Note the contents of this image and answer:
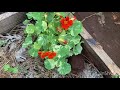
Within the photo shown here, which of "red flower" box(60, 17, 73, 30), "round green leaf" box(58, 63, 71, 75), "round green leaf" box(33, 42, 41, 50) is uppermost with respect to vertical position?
"red flower" box(60, 17, 73, 30)

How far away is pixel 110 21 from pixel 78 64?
65cm

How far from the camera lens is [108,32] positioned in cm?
250

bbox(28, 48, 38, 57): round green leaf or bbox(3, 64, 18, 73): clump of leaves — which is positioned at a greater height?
bbox(28, 48, 38, 57): round green leaf

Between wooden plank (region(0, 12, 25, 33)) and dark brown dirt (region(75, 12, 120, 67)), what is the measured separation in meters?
0.53

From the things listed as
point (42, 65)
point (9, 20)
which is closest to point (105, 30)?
point (42, 65)

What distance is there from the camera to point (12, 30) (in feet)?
7.92

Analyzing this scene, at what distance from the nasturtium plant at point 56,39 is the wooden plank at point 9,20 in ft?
0.81

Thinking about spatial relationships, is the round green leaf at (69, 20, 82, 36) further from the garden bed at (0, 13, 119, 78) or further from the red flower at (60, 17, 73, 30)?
the garden bed at (0, 13, 119, 78)

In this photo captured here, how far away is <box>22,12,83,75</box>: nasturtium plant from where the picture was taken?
205 cm

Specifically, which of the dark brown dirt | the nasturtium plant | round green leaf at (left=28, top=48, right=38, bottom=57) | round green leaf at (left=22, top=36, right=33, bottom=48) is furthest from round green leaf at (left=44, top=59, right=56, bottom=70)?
the dark brown dirt
